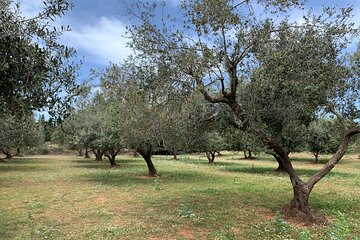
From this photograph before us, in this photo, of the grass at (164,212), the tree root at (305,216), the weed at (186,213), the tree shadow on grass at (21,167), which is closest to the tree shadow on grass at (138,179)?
the grass at (164,212)

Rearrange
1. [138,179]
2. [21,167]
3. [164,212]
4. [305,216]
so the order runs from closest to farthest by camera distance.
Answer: [305,216]
[164,212]
[138,179]
[21,167]

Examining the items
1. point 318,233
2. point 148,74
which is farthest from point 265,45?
point 318,233

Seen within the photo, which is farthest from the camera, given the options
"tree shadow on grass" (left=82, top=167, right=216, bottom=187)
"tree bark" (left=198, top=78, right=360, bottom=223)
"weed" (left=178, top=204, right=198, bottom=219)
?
"tree shadow on grass" (left=82, top=167, right=216, bottom=187)

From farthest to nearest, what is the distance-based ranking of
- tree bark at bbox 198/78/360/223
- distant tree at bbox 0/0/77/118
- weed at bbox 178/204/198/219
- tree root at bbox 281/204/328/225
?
weed at bbox 178/204/198/219 → tree bark at bbox 198/78/360/223 → tree root at bbox 281/204/328/225 → distant tree at bbox 0/0/77/118

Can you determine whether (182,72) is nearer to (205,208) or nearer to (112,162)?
(205,208)

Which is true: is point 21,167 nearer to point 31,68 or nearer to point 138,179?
point 138,179

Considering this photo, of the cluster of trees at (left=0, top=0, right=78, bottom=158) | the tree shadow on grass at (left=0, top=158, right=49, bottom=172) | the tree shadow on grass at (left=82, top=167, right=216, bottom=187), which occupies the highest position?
the cluster of trees at (left=0, top=0, right=78, bottom=158)

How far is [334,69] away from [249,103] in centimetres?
288

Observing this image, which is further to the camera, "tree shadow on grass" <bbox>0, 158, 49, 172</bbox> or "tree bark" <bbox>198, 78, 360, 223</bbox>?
"tree shadow on grass" <bbox>0, 158, 49, 172</bbox>

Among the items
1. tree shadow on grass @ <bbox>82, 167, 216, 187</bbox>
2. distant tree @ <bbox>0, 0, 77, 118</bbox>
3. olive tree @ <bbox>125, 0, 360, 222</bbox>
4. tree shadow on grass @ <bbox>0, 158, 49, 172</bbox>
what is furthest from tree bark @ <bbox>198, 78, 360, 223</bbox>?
tree shadow on grass @ <bbox>0, 158, 49, 172</bbox>

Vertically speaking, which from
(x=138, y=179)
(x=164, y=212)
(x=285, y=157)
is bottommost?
(x=164, y=212)

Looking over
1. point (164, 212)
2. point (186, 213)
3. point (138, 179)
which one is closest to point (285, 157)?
point (186, 213)

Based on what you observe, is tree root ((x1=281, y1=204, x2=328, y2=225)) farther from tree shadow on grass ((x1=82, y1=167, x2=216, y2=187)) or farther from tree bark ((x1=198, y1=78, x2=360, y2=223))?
tree shadow on grass ((x1=82, y1=167, x2=216, y2=187))

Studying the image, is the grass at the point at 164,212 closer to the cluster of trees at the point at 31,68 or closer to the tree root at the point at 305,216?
the tree root at the point at 305,216
